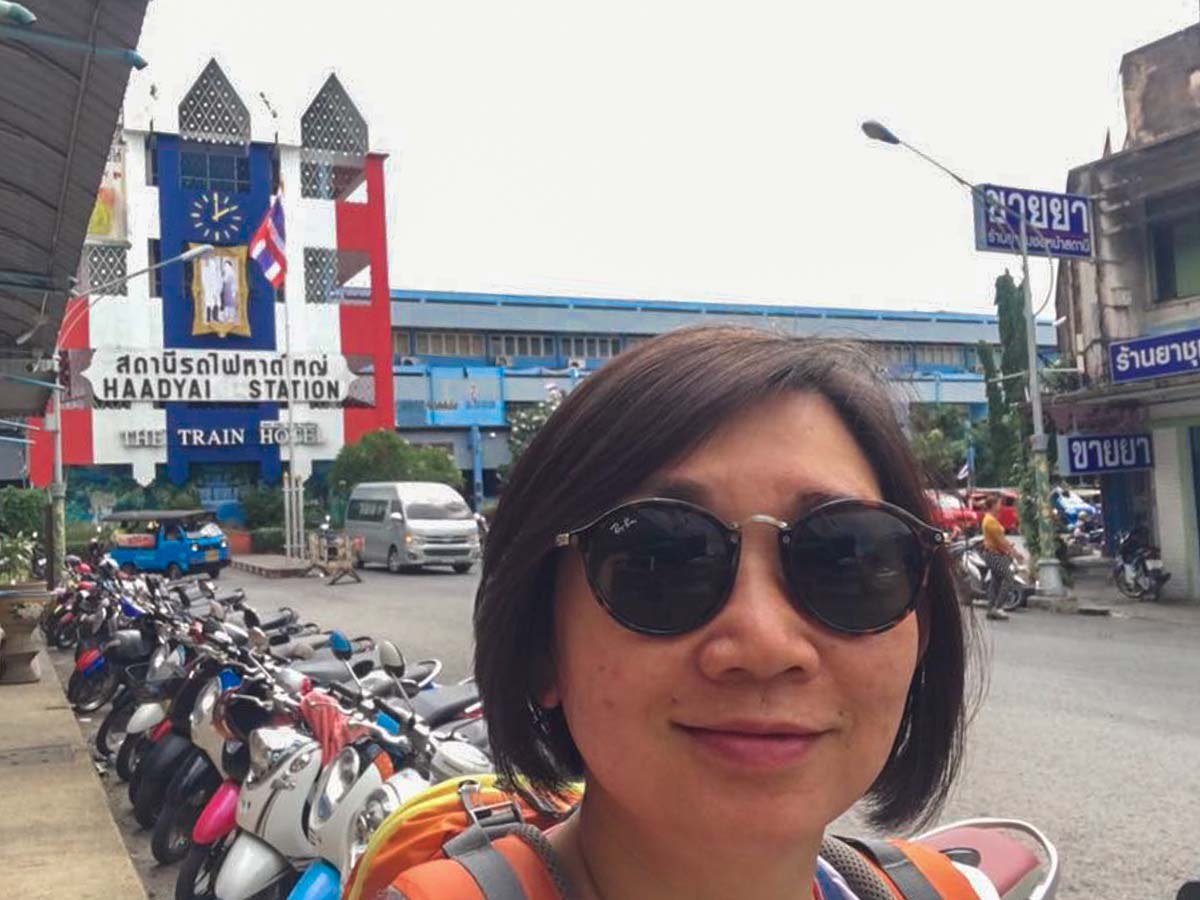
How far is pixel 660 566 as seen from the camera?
103 centimetres

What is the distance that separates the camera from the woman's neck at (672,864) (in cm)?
101

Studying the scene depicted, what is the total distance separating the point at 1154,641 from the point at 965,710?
11156mm

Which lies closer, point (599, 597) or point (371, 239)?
point (599, 597)

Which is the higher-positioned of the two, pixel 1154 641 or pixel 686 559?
pixel 686 559

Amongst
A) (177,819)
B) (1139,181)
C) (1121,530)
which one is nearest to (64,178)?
(177,819)

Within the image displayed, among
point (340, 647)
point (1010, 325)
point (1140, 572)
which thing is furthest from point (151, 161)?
point (340, 647)

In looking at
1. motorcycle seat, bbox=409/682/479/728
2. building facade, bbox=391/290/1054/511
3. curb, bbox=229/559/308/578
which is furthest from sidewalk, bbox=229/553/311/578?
motorcycle seat, bbox=409/682/479/728

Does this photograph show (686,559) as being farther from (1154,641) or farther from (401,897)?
(1154,641)

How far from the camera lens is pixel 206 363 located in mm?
36219

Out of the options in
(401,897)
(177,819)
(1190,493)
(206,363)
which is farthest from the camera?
(206,363)

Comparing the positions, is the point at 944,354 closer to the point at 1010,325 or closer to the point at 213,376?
the point at 1010,325

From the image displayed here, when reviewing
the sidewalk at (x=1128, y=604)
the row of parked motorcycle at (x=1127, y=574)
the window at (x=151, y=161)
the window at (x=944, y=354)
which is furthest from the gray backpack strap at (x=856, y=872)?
the window at (x=944, y=354)

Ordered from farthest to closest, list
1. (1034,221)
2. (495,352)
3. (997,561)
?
(495,352)
(1034,221)
(997,561)

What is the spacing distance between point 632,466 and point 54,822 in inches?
196
